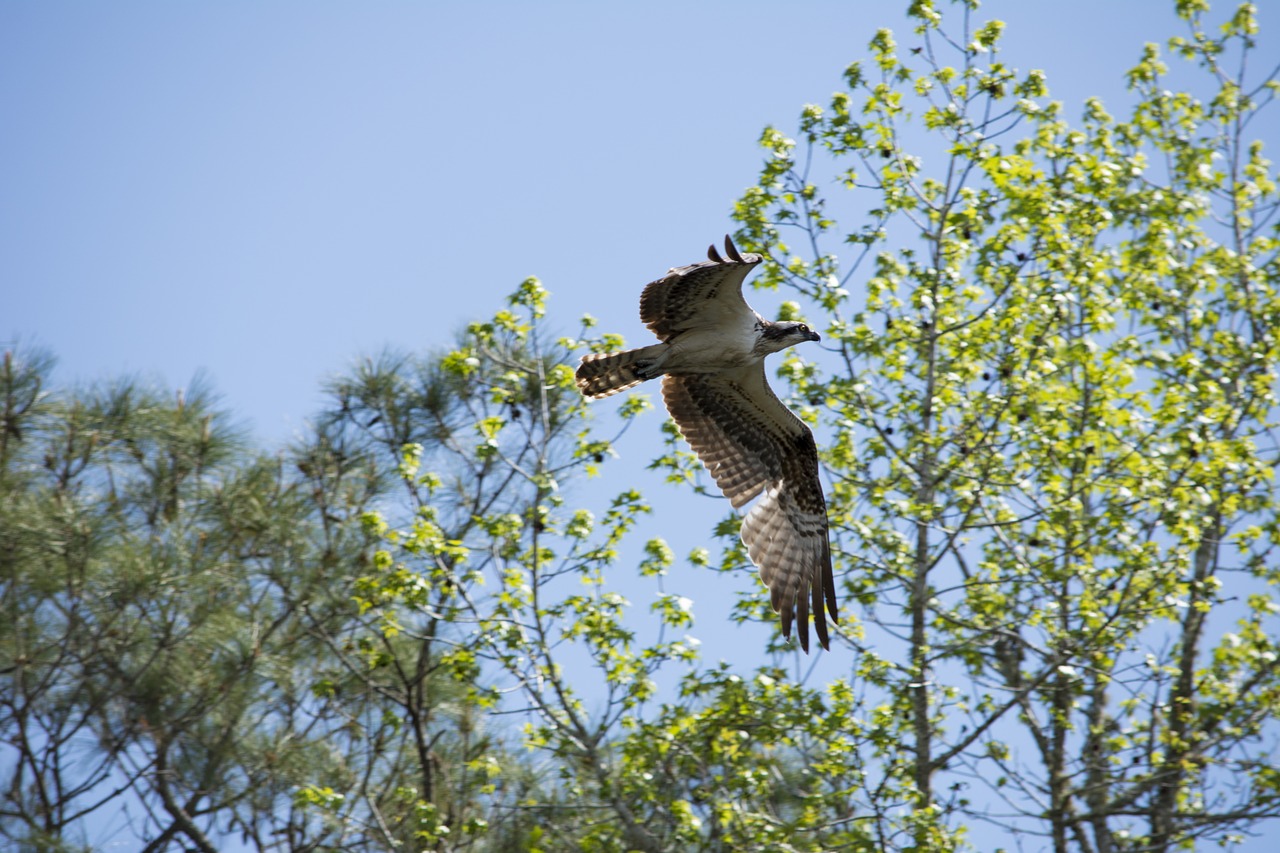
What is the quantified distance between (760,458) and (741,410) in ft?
1.28

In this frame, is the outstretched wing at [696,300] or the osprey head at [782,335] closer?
the outstretched wing at [696,300]

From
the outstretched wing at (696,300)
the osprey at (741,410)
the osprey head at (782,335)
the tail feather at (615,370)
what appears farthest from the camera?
the tail feather at (615,370)

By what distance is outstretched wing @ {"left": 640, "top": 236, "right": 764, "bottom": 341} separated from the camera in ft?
26.0

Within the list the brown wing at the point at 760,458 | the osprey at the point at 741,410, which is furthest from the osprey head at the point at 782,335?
the brown wing at the point at 760,458

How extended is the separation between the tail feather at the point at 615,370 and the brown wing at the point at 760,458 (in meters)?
0.54

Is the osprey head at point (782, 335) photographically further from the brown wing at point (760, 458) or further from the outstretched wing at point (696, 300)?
the brown wing at point (760, 458)

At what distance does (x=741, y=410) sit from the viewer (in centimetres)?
980

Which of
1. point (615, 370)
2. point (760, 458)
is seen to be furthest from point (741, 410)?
point (615, 370)

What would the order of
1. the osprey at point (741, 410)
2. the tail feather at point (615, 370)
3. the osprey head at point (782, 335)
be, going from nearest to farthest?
the osprey at point (741, 410), the osprey head at point (782, 335), the tail feather at point (615, 370)

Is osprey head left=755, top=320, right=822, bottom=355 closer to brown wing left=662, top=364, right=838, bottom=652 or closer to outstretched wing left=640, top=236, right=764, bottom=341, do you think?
outstretched wing left=640, top=236, right=764, bottom=341

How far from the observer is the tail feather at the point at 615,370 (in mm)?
8961

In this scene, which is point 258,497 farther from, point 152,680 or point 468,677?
point 468,677

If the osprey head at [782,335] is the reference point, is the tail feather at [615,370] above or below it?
above

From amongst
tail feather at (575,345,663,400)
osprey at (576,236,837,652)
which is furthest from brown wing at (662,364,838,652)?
tail feather at (575,345,663,400)
